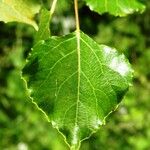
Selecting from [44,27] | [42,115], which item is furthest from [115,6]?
[42,115]

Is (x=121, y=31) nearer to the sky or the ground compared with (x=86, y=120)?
nearer to the ground

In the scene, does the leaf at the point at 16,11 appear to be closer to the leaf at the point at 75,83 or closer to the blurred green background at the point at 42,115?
the leaf at the point at 75,83

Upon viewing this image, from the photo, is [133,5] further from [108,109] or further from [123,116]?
[123,116]

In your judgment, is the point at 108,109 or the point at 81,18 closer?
the point at 108,109

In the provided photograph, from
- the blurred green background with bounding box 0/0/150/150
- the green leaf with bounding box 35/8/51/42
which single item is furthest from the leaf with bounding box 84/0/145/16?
the blurred green background with bounding box 0/0/150/150

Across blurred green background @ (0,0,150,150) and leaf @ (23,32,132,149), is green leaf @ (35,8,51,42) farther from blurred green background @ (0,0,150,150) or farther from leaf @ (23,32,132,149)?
blurred green background @ (0,0,150,150)

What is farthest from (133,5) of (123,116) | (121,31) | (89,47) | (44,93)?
(121,31)

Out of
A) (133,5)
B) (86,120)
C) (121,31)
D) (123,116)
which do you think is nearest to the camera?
(86,120)

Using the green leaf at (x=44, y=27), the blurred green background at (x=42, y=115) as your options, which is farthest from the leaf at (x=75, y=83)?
the blurred green background at (x=42, y=115)
